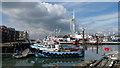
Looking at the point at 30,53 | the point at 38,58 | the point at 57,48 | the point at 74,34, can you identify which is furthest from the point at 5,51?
the point at 74,34

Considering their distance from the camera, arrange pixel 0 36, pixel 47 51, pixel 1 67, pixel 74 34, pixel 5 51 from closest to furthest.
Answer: pixel 1 67
pixel 47 51
pixel 5 51
pixel 0 36
pixel 74 34

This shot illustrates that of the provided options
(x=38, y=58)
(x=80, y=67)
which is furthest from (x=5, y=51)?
(x=80, y=67)

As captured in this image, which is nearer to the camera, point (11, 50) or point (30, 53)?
point (30, 53)

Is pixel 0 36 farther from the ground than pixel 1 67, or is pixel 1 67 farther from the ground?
pixel 0 36

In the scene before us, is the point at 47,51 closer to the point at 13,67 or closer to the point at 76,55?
the point at 76,55

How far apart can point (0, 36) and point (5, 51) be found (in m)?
30.7

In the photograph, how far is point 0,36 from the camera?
7756 centimetres

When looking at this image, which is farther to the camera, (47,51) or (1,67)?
(47,51)

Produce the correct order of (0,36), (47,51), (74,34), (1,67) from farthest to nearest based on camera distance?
1. (74,34)
2. (0,36)
3. (47,51)
4. (1,67)

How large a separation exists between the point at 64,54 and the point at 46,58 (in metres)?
6.03

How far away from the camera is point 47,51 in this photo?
4328 centimetres

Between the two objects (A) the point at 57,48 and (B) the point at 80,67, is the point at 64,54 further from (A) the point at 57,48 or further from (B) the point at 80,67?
(B) the point at 80,67

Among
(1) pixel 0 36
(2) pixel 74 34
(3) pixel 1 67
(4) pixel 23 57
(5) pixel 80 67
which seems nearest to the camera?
(5) pixel 80 67

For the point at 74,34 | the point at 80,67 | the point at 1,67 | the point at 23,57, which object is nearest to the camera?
the point at 80,67
